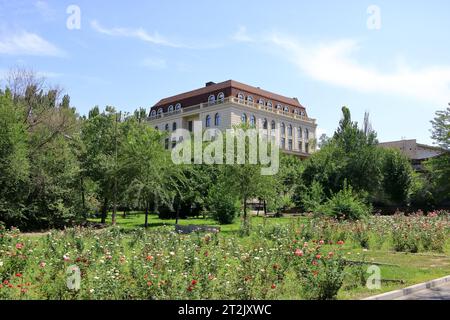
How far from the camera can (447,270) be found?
37.1ft

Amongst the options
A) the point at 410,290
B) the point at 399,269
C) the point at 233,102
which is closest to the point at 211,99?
the point at 233,102

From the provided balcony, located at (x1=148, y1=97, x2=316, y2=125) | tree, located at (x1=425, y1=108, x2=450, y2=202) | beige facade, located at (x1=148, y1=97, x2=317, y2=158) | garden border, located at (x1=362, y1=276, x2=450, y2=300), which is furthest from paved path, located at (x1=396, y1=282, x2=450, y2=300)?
balcony, located at (x1=148, y1=97, x2=316, y2=125)

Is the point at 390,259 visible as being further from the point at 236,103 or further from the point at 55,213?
the point at 236,103

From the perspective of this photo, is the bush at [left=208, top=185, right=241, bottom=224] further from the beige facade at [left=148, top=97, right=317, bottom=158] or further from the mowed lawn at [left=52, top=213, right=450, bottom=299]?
the beige facade at [left=148, top=97, right=317, bottom=158]

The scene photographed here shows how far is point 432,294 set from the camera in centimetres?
877

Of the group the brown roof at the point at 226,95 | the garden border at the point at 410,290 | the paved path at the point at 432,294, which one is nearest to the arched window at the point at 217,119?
the brown roof at the point at 226,95

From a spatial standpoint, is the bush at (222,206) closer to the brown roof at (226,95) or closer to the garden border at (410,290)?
the garden border at (410,290)

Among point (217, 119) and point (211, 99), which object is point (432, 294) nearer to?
point (217, 119)

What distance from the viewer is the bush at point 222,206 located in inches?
1217

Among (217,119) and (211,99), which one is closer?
(217,119)

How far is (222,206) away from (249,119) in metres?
36.5

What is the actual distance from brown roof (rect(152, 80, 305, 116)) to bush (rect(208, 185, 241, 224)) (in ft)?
124
